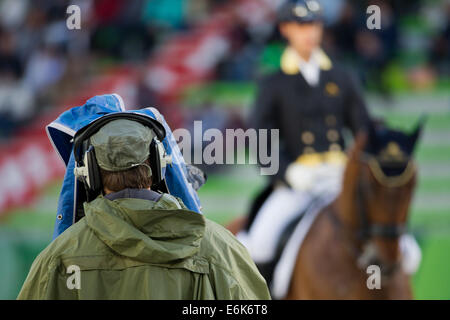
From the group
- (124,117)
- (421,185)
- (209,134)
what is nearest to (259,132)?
(124,117)

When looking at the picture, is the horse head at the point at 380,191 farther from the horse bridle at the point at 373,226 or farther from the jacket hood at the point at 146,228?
the jacket hood at the point at 146,228

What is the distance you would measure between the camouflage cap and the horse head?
2920mm

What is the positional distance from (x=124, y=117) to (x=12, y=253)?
22.9ft

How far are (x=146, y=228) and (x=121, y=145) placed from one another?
0.72 feet

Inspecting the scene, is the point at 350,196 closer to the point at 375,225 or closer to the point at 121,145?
the point at 375,225

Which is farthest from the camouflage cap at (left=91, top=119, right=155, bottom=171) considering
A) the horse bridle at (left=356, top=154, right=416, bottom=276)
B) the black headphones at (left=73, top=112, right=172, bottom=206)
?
the horse bridle at (left=356, top=154, right=416, bottom=276)

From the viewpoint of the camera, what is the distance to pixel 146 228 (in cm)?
207

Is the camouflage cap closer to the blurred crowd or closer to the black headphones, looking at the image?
the black headphones

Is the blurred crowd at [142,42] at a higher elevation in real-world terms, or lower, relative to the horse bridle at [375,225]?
higher

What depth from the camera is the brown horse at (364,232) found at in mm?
4902

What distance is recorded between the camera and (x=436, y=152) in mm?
10250

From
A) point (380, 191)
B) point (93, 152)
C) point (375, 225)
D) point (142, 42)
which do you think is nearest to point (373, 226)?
point (375, 225)

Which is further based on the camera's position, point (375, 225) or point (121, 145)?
point (375, 225)

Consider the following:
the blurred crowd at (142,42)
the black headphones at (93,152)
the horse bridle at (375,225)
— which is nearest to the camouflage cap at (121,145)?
the black headphones at (93,152)
